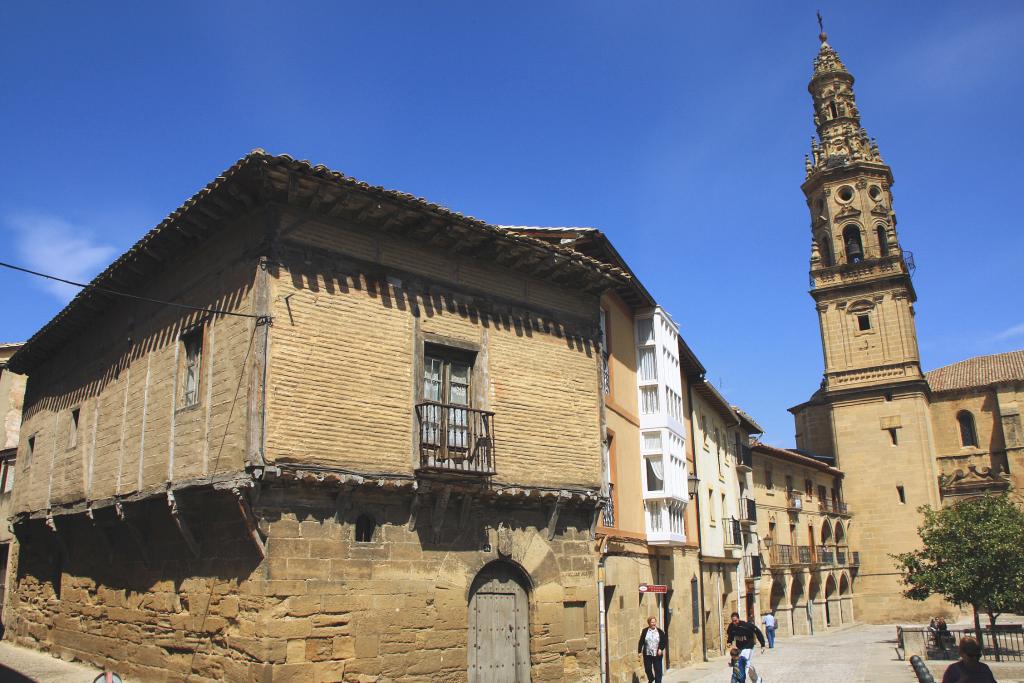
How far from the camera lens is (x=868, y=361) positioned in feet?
156

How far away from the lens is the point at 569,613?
1467 cm

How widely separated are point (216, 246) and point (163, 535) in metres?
4.69

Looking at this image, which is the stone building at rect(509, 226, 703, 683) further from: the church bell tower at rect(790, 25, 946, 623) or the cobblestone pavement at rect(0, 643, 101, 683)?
the church bell tower at rect(790, 25, 946, 623)

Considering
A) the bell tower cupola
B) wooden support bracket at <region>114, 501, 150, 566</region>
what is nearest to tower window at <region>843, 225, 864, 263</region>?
the bell tower cupola

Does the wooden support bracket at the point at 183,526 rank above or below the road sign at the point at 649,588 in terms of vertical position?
above

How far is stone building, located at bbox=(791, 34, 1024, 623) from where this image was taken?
4547cm

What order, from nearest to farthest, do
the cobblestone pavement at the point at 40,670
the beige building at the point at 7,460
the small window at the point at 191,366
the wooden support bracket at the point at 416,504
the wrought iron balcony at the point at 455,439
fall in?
the wooden support bracket at the point at 416,504 < the wrought iron balcony at the point at 455,439 < the small window at the point at 191,366 < the cobblestone pavement at the point at 40,670 < the beige building at the point at 7,460

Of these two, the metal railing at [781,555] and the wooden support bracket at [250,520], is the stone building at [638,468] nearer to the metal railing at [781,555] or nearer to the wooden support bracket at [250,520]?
the wooden support bracket at [250,520]

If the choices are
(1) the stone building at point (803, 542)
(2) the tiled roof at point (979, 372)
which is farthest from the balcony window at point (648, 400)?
(2) the tiled roof at point (979, 372)

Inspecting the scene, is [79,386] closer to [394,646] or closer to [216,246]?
[216,246]

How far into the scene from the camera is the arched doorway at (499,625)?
43.6 feet

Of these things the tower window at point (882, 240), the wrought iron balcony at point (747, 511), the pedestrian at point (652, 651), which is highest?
the tower window at point (882, 240)

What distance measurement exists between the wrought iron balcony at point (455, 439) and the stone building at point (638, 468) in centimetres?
351

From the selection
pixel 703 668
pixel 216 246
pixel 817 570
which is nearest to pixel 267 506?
pixel 216 246
